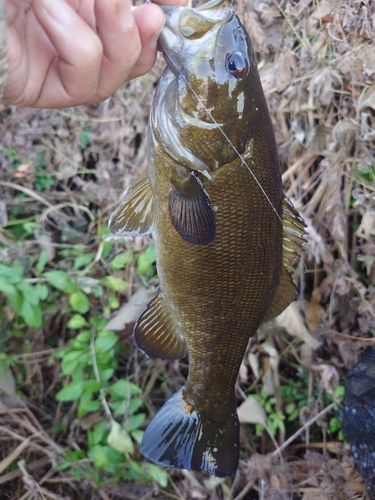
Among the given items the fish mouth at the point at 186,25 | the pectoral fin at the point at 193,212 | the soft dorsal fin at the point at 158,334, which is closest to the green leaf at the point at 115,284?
the soft dorsal fin at the point at 158,334

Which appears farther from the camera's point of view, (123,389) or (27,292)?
(123,389)

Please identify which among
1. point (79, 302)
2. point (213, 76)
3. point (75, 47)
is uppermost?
point (75, 47)

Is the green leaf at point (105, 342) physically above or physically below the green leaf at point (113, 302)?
below

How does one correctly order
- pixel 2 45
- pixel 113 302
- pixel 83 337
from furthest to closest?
pixel 113 302 < pixel 83 337 < pixel 2 45

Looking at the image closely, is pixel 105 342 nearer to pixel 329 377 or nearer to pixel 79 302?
pixel 79 302

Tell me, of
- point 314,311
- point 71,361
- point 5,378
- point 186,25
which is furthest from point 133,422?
point 186,25

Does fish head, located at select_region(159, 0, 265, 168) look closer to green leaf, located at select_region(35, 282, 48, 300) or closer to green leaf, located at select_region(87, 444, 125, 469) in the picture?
green leaf, located at select_region(35, 282, 48, 300)

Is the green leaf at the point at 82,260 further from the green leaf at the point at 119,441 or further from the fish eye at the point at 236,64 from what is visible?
the fish eye at the point at 236,64

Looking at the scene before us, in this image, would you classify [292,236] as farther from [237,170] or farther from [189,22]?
[189,22]
